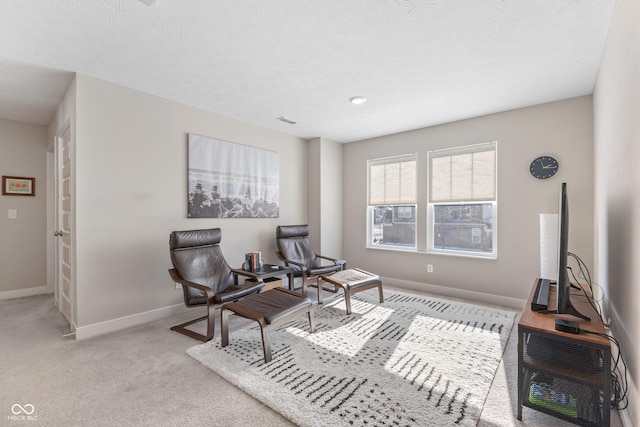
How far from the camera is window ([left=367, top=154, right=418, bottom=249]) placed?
477 centimetres

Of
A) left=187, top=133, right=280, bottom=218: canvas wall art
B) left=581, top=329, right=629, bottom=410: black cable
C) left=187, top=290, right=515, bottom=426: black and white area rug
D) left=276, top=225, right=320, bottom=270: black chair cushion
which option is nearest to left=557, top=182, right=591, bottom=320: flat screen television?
left=581, top=329, right=629, bottom=410: black cable

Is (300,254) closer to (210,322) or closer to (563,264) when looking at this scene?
(210,322)

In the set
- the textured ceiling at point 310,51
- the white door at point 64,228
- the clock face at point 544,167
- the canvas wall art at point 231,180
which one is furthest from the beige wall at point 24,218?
the clock face at point 544,167

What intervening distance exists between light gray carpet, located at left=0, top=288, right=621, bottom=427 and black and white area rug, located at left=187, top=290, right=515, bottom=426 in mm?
96

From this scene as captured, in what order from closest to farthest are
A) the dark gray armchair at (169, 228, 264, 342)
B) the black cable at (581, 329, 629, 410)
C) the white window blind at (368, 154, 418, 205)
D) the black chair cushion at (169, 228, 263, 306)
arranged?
the black cable at (581, 329, 629, 410), the dark gray armchair at (169, 228, 264, 342), the black chair cushion at (169, 228, 263, 306), the white window blind at (368, 154, 418, 205)

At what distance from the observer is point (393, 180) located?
4.93 metres

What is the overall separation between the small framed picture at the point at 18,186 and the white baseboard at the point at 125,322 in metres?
2.73

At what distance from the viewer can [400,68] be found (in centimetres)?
273

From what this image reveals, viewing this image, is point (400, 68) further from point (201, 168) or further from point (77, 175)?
point (77, 175)

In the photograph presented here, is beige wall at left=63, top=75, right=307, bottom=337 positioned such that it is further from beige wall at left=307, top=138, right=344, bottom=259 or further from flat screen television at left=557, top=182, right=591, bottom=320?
flat screen television at left=557, top=182, right=591, bottom=320

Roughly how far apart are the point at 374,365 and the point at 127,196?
2.97 metres

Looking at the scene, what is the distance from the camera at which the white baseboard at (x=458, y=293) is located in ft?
12.4

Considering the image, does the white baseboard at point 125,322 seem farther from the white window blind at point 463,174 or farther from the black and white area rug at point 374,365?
the white window blind at point 463,174

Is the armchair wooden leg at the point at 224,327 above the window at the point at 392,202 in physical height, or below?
below
